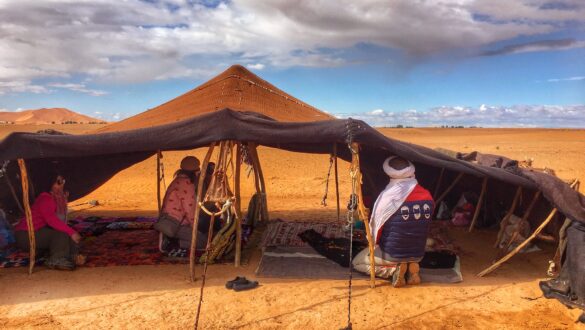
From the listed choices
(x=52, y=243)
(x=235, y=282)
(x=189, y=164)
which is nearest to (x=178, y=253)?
(x=189, y=164)

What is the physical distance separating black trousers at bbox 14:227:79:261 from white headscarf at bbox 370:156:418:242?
3906mm

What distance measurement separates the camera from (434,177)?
889cm

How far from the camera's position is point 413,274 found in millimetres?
5570

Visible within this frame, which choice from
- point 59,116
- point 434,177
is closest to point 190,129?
point 434,177

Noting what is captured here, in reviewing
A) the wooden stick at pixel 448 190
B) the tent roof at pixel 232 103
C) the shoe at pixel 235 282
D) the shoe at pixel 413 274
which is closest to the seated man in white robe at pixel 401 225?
the shoe at pixel 413 274

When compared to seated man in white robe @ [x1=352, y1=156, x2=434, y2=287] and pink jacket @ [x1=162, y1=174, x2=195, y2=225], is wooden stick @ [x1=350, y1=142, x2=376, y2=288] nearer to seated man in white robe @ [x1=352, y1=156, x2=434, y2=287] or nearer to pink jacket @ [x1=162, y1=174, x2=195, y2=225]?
seated man in white robe @ [x1=352, y1=156, x2=434, y2=287]

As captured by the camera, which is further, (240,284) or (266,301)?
(240,284)

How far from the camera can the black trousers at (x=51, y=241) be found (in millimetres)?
5914

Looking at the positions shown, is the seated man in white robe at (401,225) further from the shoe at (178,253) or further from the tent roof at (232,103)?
the shoe at (178,253)

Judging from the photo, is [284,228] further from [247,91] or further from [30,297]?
[30,297]

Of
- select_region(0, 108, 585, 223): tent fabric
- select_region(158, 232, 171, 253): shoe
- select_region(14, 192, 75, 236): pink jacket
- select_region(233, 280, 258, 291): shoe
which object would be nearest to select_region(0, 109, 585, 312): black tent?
select_region(0, 108, 585, 223): tent fabric

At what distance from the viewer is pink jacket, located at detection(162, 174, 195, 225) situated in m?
6.51

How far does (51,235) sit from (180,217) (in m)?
1.65

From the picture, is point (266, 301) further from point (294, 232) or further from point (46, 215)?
point (46, 215)
